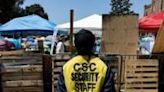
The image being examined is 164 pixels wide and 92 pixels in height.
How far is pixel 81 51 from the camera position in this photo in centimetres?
509

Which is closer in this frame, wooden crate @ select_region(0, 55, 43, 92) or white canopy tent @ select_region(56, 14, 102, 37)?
wooden crate @ select_region(0, 55, 43, 92)

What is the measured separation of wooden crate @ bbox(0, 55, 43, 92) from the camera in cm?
1034

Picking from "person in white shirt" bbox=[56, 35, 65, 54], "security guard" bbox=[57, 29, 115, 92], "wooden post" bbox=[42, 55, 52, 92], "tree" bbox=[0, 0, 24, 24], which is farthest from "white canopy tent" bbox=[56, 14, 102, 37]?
"tree" bbox=[0, 0, 24, 24]

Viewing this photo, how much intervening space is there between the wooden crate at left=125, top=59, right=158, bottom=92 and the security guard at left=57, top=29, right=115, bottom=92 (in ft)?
18.0

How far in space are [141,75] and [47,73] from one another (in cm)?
174

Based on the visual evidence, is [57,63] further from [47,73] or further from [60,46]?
[60,46]

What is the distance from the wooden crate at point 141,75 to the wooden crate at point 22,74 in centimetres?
161

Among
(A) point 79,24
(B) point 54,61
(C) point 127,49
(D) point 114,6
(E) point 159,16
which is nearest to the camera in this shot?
(B) point 54,61

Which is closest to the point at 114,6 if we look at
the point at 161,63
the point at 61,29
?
the point at 61,29

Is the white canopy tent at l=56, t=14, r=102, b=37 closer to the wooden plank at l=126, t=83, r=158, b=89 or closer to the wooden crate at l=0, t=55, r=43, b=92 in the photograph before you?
the wooden plank at l=126, t=83, r=158, b=89

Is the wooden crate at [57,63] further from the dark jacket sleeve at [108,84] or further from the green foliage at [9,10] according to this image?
the green foliage at [9,10]

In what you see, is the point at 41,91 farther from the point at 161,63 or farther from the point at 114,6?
the point at 114,6

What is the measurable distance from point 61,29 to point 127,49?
6290 millimetres

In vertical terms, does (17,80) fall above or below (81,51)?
below
